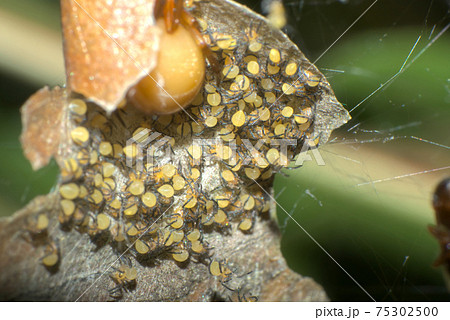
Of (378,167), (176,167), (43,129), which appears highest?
(43,129)

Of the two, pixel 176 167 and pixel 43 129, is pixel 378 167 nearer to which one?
pixel 176 167

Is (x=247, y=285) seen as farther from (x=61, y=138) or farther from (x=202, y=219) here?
(x=61, y=138)

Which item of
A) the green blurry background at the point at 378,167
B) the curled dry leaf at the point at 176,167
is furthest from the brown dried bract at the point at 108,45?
the green blurry background at the point at 378,167

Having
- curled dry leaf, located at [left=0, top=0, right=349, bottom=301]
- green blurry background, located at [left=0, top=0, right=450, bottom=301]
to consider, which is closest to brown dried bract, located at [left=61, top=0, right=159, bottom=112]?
curled dry leaf, located at [left=0, top=0, right=349, bottom=301]

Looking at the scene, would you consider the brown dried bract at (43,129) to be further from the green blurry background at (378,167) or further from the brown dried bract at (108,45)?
the green blurry background at (378,167)

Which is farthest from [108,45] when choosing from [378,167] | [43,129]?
[378,167]

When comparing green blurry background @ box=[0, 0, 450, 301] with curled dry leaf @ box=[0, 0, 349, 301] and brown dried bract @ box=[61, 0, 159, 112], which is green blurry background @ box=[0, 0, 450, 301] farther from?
brown dried bract @ box=[61, 0, 159, 112]

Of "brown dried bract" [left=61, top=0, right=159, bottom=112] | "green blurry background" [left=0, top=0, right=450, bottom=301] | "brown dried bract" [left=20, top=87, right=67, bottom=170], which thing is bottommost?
"green blurry background" [left=0, top=0, right=450, bottom=301]
